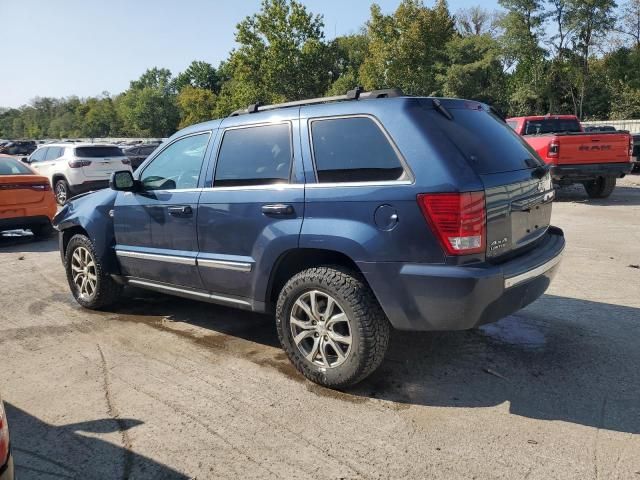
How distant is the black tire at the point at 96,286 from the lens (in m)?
5.37

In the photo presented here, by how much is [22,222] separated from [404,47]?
33.7 metres

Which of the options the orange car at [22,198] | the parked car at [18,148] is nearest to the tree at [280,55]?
the parked car at [18,148]

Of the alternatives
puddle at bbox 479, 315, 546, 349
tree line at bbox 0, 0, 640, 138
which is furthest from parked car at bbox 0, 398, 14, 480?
tree line at bbox 0, 0, 640, 138

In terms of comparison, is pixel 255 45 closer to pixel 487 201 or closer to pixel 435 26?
pixel 435 26

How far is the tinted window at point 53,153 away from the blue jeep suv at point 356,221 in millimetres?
12453

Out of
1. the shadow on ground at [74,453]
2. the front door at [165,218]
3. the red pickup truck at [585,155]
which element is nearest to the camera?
the shadow on ground at [74,453]

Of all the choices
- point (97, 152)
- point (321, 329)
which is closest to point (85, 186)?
point (97, 152)

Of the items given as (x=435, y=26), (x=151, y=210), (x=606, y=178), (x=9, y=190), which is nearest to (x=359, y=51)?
(x=435, y=26)

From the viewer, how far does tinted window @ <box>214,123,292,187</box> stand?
3.90 m

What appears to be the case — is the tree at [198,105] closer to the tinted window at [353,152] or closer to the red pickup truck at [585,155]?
the red pickup truck at [585,155]

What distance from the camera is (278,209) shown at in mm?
3738

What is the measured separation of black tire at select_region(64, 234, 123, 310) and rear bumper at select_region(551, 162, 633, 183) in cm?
929

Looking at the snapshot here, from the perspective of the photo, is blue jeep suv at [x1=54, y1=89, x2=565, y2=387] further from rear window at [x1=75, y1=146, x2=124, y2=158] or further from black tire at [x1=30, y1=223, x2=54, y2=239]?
rear window at [x1=75, y1=146, x2=124, y2=158]

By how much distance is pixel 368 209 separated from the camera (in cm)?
332
